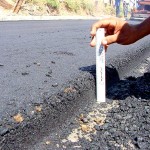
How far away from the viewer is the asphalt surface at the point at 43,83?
186 centimetres

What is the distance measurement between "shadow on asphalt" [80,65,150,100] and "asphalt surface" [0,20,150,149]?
0.02 metres

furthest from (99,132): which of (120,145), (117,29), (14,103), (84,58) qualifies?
(84,58)

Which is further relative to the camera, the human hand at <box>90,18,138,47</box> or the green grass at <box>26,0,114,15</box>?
the green grass at <box>26,0,114,15</box>

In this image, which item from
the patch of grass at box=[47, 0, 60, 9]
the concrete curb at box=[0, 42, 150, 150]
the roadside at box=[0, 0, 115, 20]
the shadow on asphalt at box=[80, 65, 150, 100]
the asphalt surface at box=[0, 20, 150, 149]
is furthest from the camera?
the patch of grass at box=[47, 0, 60, 9]

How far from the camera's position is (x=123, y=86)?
3.22 m

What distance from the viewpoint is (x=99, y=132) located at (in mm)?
2119

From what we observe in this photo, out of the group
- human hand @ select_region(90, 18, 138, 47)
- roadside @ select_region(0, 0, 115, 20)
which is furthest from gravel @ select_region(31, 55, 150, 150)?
roadside @ select_region(0, 0, 115, 20)

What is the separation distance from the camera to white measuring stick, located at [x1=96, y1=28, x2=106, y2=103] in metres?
2.60

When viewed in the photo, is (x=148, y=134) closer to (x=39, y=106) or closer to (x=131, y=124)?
(x=131, y=124)

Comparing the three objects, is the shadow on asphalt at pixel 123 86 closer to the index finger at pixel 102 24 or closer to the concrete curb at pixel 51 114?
the concrete curb at pixel 51 114

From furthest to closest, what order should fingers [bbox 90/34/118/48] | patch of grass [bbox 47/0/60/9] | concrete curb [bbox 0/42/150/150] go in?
patch of grass [bbox 47/0/60/9], fingers [bbox 90/34/118/48], concrete curb [bbox 0/42/150/150]

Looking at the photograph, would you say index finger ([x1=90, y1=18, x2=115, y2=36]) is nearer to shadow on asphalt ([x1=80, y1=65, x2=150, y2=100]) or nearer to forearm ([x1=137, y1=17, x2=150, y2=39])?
forearm ([x1=137, y1=17, x2=150, y2=39])

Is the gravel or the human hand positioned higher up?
the human hand

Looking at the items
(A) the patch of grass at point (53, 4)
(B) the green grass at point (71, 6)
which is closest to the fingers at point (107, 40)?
(B) the green grass at point (71, 6)
